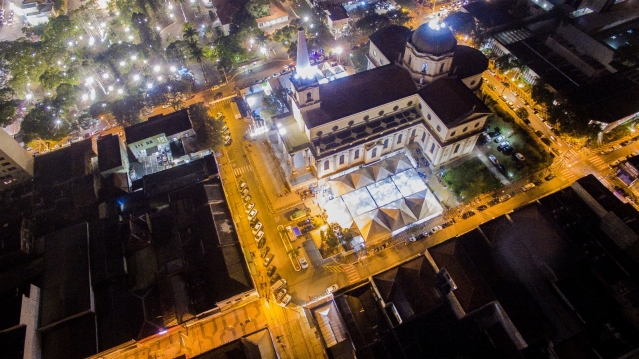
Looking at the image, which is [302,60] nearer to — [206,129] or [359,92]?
[359,92]

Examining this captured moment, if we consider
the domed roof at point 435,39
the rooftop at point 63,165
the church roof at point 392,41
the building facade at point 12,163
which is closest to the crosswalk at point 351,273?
the domed roof at point 435,39

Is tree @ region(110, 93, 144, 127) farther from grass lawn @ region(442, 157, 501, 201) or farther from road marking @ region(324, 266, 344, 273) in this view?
grass lawn @ region(442, 157, 501, 201)

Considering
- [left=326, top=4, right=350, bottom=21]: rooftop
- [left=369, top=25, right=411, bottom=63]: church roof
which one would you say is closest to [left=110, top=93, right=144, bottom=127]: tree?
[left=326, top=4, right=350, bottom=21]: rooftop

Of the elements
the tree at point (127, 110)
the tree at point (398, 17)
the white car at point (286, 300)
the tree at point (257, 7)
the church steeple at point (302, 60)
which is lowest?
the white car at point (286, 300)

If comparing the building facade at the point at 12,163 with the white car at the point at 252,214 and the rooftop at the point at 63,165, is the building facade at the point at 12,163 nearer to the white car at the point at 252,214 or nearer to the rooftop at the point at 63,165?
the rooftop at the point at 63,165

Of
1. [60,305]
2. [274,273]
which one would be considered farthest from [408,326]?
[60,305]

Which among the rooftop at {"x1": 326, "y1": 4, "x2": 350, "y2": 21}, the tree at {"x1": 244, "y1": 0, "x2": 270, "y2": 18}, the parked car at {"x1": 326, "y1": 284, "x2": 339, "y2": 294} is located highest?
the tree at {"x1": 244, "y1": 0, "x2": 270, "y2": 18}

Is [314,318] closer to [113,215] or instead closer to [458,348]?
[458,348]
